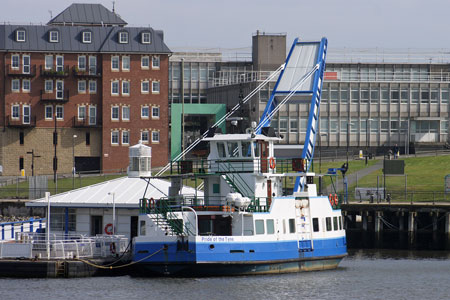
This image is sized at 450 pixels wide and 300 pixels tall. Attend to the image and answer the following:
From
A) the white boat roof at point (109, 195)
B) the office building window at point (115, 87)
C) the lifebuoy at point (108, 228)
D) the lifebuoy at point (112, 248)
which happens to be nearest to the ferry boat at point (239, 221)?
the lifebuoy at point (112, 248)

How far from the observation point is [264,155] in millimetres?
64562

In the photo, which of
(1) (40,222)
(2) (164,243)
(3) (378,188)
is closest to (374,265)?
(2) (164,243)

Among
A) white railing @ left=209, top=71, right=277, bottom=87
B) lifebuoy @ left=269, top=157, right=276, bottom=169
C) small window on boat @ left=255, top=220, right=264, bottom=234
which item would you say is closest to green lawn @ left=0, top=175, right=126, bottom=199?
white railing @ left=209, top=71, right=277, bottom=87

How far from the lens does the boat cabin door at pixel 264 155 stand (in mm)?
63750

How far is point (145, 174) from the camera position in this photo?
6381cm

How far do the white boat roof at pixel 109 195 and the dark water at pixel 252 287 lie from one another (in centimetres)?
691

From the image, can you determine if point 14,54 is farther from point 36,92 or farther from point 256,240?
point 256,240

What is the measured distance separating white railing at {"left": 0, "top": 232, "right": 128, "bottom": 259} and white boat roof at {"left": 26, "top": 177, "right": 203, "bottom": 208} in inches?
130

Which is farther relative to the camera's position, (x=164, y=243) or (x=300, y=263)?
(x=300, y=263)

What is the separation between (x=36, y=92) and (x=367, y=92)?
44334 mm

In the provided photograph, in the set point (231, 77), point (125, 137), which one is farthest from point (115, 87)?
point (231, 77)

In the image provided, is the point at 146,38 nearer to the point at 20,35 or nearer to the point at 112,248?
the point at 20,35

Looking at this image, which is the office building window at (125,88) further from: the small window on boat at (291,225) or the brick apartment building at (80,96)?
the small window on boat at (291,225)

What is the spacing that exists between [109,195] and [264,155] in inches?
430
